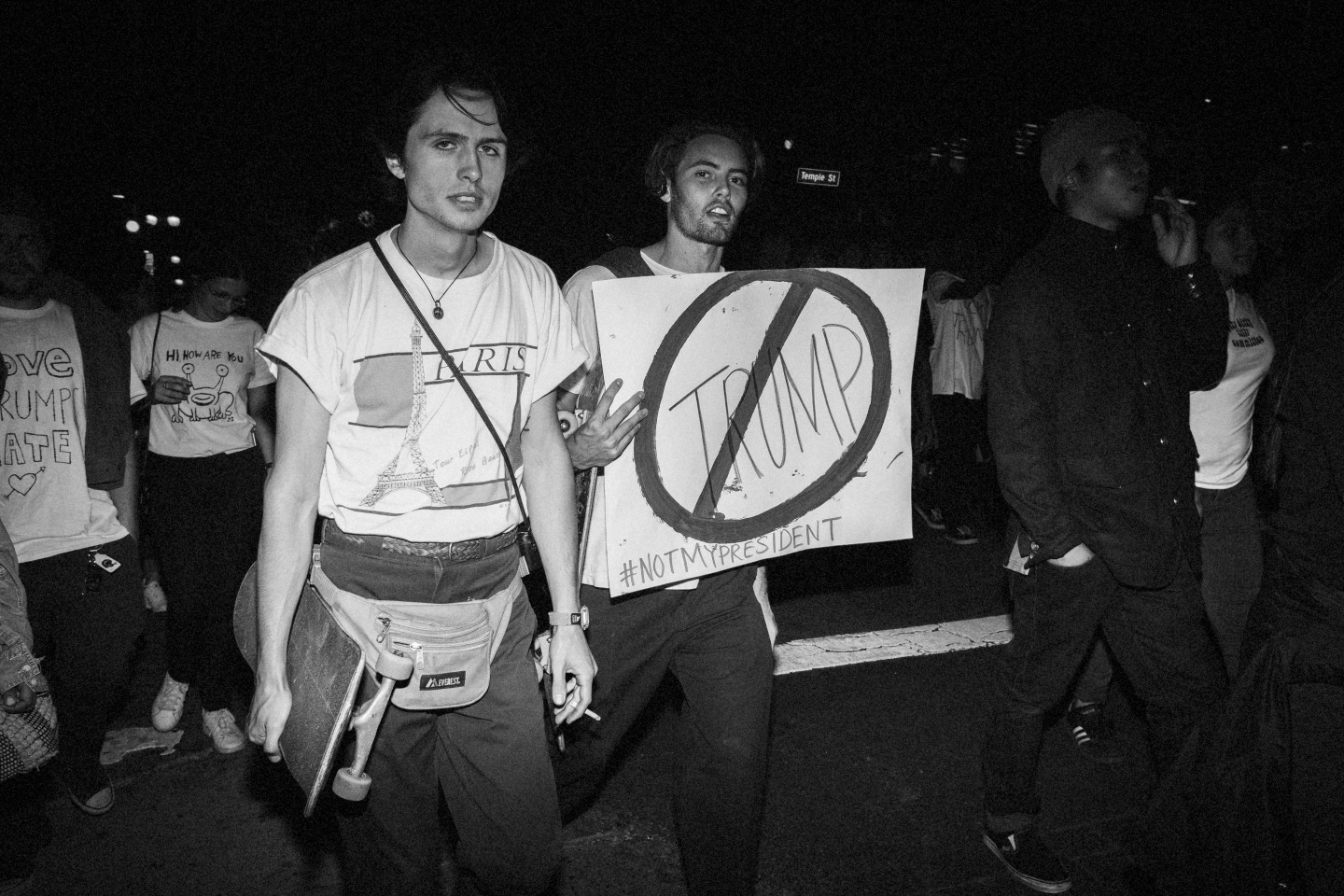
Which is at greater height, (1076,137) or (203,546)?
(1076,137)

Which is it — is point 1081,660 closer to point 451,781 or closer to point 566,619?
point 566,619

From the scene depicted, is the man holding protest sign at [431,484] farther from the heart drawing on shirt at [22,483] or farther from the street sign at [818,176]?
the street sign at [818,176]

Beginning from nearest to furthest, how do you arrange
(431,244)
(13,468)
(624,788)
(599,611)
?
(431,244) → (599,611) → (13,468) → (624,788)

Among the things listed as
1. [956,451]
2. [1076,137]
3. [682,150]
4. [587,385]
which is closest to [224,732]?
[587,385]

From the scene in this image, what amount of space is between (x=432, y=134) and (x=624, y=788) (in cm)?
251

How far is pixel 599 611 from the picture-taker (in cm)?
270

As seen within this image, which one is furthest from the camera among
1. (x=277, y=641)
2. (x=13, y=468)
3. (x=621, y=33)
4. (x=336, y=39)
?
(x=621, y=33)

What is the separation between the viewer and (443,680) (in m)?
2.15

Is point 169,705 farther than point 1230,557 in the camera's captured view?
Yes

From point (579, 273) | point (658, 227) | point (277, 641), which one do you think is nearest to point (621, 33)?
point (658, 227)

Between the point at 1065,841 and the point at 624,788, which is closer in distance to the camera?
the point at 1065,841

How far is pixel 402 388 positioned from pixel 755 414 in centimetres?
106

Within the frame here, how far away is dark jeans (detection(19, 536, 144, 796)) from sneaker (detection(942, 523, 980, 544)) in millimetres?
5392

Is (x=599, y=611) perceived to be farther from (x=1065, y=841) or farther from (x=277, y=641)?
(x=1065, y=841)
